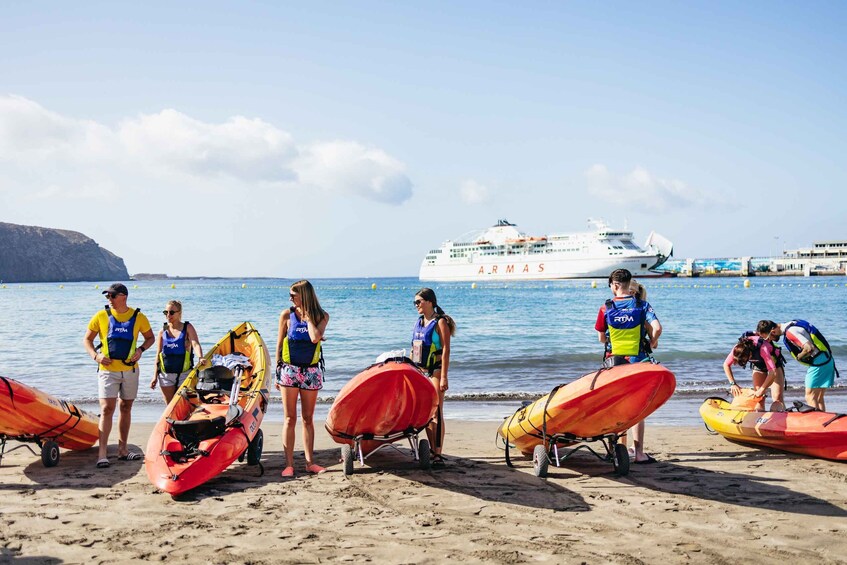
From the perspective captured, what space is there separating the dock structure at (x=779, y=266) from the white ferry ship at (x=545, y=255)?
79.0ft

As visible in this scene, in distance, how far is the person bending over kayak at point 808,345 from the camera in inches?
276

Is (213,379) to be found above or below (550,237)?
below

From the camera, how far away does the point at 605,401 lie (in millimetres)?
5387

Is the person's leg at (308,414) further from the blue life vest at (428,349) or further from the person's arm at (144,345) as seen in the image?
the person's arm at (144,345)

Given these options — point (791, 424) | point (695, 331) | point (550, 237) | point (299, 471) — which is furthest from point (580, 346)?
point (550, 237)

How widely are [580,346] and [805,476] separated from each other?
13371mm

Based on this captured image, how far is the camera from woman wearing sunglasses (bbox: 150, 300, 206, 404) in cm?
692

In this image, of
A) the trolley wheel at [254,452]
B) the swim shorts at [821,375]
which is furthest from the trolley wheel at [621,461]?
the trolley wheel at [254,452]

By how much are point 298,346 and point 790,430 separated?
4.73 meters

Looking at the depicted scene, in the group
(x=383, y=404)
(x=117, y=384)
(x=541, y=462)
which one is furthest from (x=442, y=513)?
(x=117, y=384)

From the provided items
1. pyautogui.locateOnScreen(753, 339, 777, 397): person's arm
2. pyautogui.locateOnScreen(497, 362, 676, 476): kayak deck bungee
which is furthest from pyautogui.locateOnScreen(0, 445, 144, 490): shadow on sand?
pyautogui.locateOnScreen(753, 339, 777, 397): person's arm

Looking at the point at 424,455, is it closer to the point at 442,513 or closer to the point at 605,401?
the point at 442,513

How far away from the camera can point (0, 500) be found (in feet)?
16.6

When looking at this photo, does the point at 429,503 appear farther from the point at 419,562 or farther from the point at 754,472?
the point at 754,472
